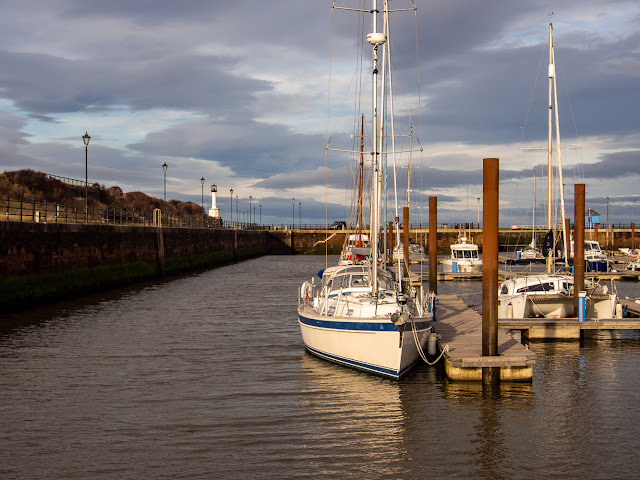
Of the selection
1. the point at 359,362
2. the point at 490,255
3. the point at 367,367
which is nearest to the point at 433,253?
the point at 359,362

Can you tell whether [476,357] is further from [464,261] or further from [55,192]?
[55,192]

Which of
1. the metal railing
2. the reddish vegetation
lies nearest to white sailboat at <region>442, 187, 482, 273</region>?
the metal railing

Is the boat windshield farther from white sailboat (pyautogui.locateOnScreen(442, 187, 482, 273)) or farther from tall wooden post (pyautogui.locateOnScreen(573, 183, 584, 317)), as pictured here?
tall wooden post (pyautogui.locateOnScreen(573, 183, 584, 317))

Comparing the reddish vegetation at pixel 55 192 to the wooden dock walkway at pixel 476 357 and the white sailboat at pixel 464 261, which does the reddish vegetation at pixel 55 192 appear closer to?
the white sailboat at pixel 464 261

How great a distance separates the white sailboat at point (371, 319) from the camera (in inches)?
640

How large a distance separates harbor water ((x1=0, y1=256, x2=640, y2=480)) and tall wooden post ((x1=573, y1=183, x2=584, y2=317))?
1.89 metres

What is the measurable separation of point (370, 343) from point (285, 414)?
10.3 ft

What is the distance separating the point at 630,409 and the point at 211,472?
31.8 feet

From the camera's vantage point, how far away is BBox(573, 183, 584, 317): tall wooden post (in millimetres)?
24391

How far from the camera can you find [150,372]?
18766 mm

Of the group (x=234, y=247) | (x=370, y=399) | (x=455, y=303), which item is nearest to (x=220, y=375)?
(x=370, y=399)

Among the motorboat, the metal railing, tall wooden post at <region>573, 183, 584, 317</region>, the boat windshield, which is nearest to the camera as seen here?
tall wooden post at <region>573, 183, 584, 317</region>

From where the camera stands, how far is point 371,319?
16297mm

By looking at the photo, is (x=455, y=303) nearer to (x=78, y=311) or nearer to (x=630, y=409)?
(x=630, y=409)
